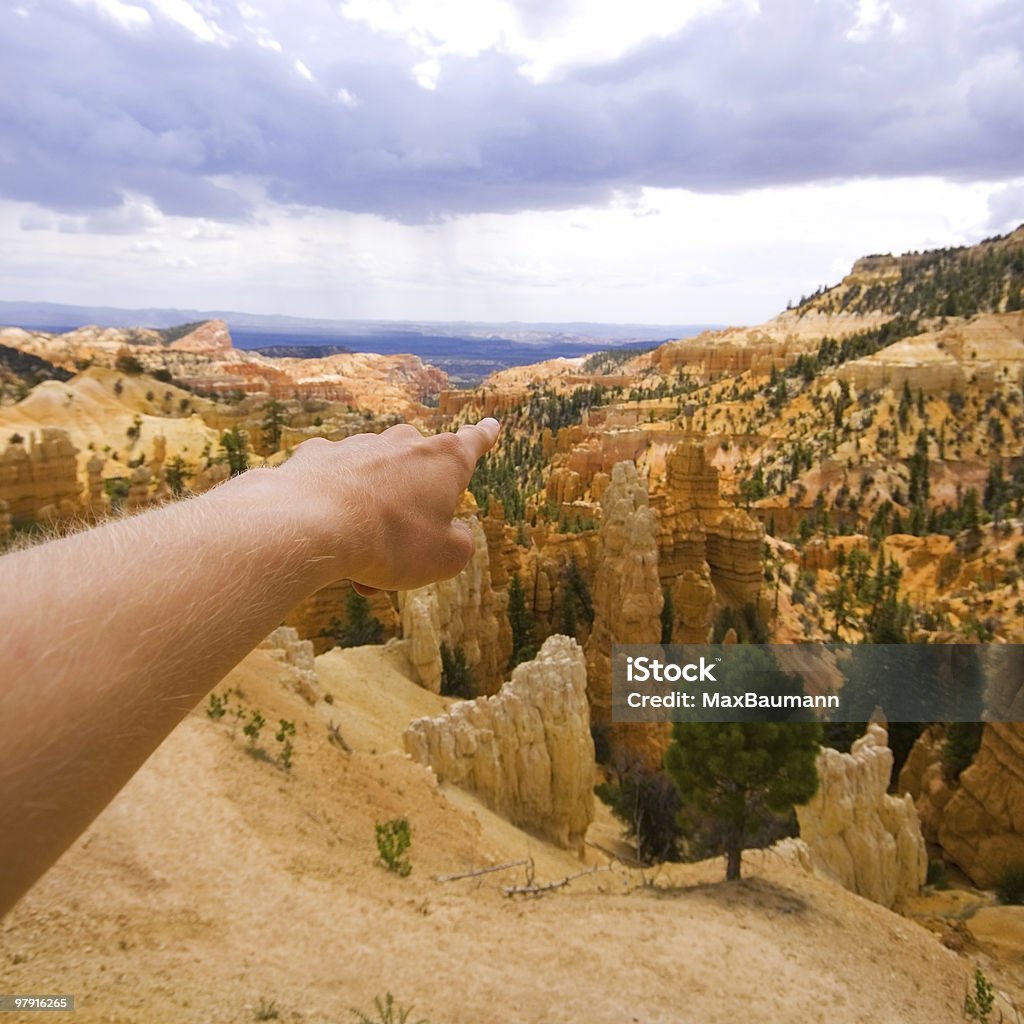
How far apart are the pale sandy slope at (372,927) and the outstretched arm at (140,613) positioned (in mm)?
3764

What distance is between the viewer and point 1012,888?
49.0 feet

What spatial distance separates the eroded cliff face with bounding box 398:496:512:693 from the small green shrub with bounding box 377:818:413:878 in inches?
434

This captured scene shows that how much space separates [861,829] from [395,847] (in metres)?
11.0

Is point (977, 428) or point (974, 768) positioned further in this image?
point (977, 428)

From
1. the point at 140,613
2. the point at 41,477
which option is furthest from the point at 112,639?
the point at 41,477

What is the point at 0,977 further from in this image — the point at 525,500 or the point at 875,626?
the point at 525,500

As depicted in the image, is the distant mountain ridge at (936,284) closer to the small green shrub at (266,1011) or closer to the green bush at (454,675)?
the green bush at (454,675)

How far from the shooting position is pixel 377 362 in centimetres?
14238

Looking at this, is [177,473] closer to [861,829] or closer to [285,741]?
[285,741]

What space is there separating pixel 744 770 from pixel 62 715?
10.9 metres

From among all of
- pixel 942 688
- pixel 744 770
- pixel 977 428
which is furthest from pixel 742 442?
pixel 744 770

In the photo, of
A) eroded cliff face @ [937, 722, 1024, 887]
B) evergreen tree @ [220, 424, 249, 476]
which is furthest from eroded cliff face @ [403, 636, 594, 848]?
evergreen tree @ [220, 424, 249, 476]

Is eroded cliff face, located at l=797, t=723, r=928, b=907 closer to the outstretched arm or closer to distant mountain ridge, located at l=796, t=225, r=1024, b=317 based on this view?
the outstretched arm

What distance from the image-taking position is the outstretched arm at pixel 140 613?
949 mm
